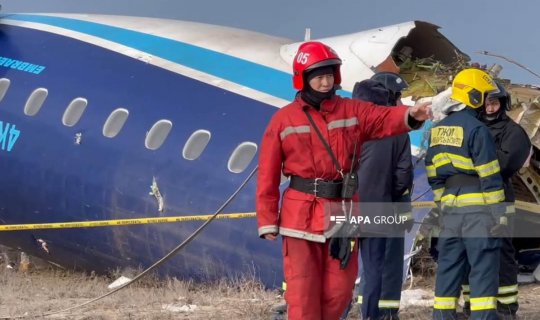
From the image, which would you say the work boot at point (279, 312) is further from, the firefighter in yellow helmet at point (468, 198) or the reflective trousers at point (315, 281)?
the reflective trousers at point (315, 281)

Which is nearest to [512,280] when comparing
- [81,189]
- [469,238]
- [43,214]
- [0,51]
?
[469,238]

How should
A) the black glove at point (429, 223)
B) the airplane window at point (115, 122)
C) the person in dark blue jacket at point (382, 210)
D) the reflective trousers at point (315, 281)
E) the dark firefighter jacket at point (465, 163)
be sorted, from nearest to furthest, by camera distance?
1. the reflective trousers at point (315, 281)
2. the dark firefighter jacket at point (465, 163)
3. the person in dark blue jacket at point (382, 210)
4. the black glove at point (429, 223)
5. the airplane window at point (115, 122)

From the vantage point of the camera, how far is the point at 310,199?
536cm

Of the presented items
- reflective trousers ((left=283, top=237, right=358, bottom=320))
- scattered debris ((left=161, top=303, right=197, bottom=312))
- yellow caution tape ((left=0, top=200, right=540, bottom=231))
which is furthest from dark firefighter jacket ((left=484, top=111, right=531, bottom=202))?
scattered debris ((left=161, top=303, right=197, bottom=312))

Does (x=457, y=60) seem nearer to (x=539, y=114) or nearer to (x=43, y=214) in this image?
(x=539, y=114)

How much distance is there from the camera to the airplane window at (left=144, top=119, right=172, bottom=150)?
383 inches

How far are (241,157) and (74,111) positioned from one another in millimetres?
2465

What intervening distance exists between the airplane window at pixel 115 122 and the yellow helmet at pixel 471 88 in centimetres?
454

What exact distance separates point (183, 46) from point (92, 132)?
1.51 m

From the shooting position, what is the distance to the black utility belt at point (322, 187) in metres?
5.34

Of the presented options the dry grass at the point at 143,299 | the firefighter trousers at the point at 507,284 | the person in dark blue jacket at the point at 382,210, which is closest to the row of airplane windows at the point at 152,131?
the dry grass at the point at 143,299

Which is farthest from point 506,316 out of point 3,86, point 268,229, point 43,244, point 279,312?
point 3,86

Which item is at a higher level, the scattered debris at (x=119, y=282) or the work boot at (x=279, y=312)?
the work boot at (x=279, y=312)

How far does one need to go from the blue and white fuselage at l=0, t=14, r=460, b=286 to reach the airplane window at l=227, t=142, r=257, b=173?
13 millimetres
